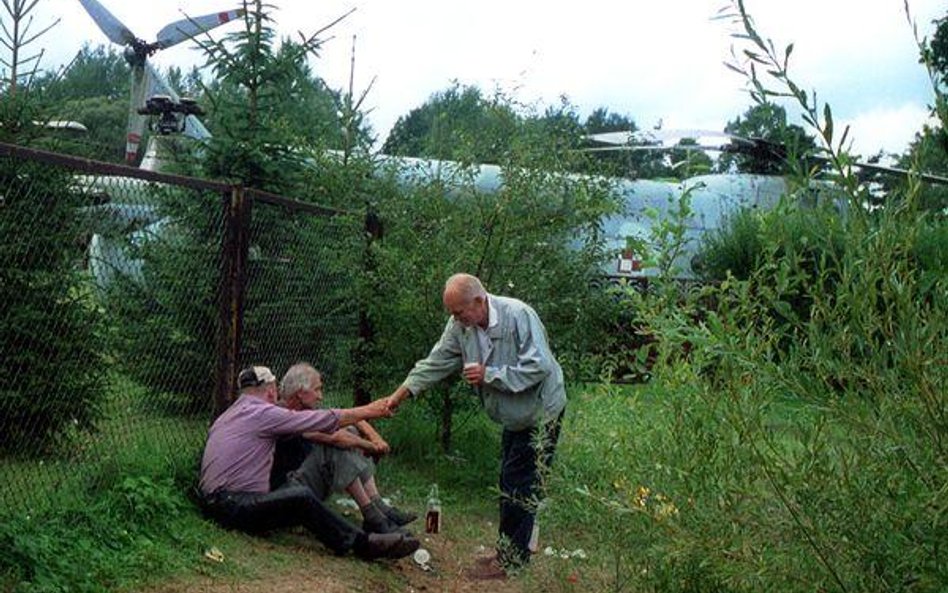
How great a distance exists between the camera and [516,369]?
22.3 ft

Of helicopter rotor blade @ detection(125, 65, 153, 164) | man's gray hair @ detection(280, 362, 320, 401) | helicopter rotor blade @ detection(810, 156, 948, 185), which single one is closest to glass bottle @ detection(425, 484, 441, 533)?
man's gray hair @ detection(280, 362, 320, 401)

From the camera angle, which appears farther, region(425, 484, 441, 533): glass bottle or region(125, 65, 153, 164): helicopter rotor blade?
region(125, 65, 153, 164): helicopter rotor blade

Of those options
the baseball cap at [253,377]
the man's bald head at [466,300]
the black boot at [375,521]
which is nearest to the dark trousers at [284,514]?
the black boot at [375,521]

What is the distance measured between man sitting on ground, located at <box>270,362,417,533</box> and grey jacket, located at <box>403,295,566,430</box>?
34.1 inches

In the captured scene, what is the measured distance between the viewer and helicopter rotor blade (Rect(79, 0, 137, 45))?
2570 centimetres

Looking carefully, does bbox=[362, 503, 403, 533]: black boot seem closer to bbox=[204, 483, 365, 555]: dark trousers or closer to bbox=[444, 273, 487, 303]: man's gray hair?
Result: bbox=[204, 483, 365, 555]: dark trousers

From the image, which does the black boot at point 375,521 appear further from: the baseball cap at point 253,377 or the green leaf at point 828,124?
the green leaf at point 828,124

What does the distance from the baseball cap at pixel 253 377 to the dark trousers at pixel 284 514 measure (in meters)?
0.60

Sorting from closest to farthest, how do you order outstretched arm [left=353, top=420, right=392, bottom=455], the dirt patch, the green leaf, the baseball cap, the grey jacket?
the green leaf < the dirt patch < the grey jacket < the baseball cap < outstretched arm [left=353, top=420, right=392, bottom=455]

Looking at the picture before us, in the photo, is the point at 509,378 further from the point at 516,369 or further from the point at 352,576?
the point at 352,576

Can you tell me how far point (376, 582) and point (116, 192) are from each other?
2428mm

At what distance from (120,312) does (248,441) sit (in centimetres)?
100

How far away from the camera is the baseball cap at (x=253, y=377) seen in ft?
22.7

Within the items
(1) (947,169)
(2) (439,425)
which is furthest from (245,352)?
(1) (947,169)
